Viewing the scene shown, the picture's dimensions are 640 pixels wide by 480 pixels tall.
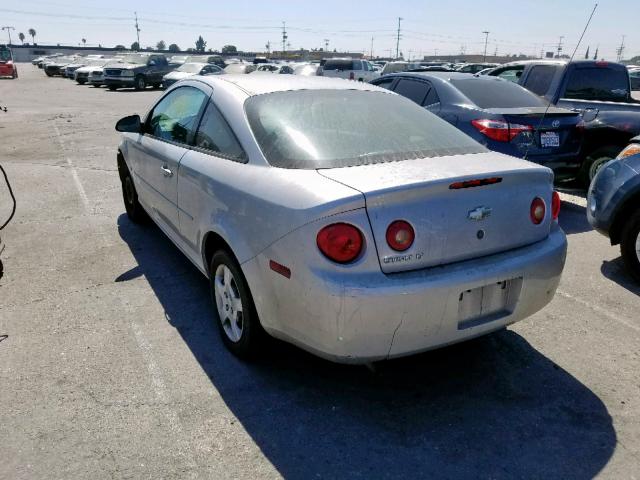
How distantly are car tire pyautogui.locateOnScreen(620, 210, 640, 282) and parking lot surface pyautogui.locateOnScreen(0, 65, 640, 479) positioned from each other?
149mm

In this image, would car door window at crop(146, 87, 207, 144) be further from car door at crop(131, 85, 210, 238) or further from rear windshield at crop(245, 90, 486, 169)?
rear windshield at crop(245, 90, 486, 169)

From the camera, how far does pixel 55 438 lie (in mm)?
2508

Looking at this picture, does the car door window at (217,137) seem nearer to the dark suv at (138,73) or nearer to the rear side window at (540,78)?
the rear side window at (540,78)

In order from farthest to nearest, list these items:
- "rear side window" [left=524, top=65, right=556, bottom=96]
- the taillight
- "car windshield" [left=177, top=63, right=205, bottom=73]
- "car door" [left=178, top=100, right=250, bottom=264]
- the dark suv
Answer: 1. the dark suv
2. "car windshield" [left=177, top=63, right=205, bottom=73]
3. "rear side window" [left=524, top=65, right=556, bottom=96]
4. the taillight
5. "car door" [left=178, top=100, right=250, bottom=264]

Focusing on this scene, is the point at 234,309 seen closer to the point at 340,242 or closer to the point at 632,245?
the point at 340,242

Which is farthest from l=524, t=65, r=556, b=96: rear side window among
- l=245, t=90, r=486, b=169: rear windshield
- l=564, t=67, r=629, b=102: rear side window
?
l=245, t=90, r=486, b=169: rear windshield

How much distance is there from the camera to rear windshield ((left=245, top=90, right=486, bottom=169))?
283 centimetres

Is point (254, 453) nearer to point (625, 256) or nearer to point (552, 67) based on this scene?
point (625, 256)

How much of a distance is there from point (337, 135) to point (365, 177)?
1.86 feet

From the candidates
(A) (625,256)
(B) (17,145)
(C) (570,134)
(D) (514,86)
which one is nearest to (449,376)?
(A) (625,256)

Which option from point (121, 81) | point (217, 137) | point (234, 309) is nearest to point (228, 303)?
point (234, 309)

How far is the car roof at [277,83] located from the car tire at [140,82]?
A: 26.7 meters

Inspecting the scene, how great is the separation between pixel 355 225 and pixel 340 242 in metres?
0.10

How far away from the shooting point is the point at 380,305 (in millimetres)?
2328
